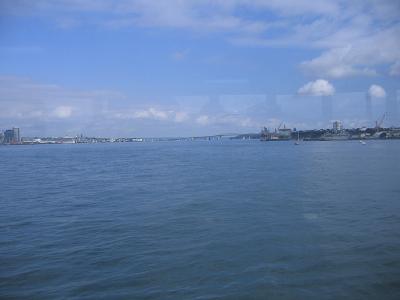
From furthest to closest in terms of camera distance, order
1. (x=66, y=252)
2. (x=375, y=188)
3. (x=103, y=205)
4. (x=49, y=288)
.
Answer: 1. (x=375, y=188)
2. (x=103, y=205)
3. (x=66, y=252)
4. (x=49, y=288)

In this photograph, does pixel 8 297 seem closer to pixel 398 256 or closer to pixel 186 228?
pixel 186 228

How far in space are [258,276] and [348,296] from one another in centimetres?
174

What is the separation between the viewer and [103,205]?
55.0ft

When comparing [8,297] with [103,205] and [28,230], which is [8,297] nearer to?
[28,230]

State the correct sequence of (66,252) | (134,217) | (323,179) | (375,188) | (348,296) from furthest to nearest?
1. (323,179)
2. (375,188)
3. (134,217)
4. (66,252)
5. (348,296)

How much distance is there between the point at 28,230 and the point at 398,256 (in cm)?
1021

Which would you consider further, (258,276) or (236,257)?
(236,257)

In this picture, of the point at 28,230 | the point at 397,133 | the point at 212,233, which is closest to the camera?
the point at 212,233

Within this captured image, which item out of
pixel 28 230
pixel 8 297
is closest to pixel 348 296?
pixel 8 297

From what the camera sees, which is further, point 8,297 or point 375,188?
point 375,188

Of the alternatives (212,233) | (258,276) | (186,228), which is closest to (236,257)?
(258,276)

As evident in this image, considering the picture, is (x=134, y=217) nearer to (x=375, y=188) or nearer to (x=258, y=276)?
(x=258, y=276)

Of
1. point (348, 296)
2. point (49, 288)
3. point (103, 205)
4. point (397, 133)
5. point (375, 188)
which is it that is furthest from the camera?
point (397, 133)

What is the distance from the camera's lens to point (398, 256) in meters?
9.26
